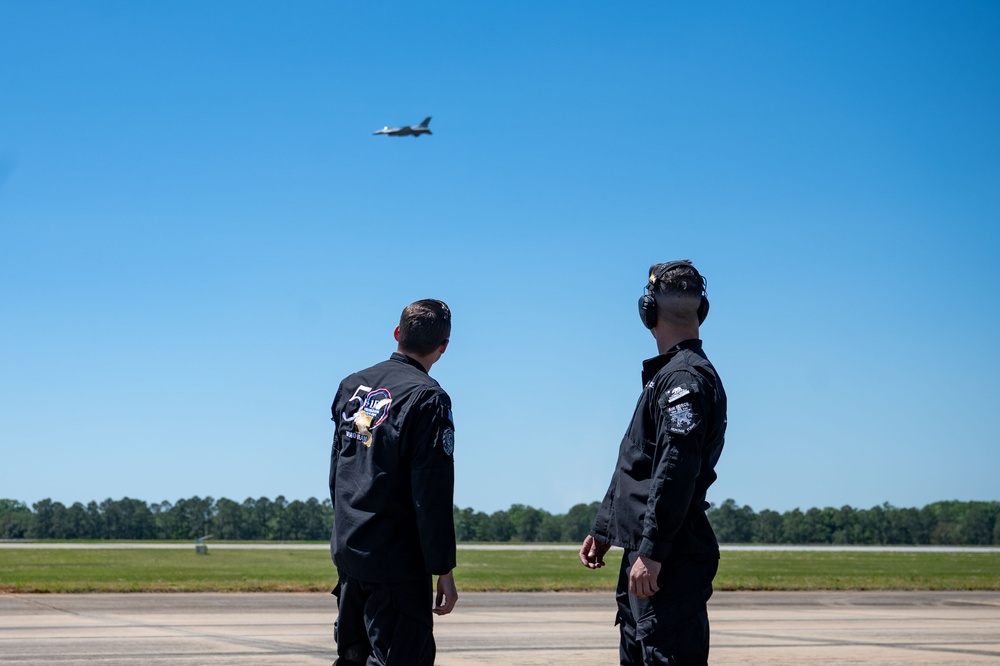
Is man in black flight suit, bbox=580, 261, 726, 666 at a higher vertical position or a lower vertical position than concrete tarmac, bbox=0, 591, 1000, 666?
higher

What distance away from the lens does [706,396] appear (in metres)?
4.49

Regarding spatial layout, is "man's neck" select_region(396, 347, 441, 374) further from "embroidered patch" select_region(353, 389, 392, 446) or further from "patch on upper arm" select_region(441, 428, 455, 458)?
"patch on upper arm" select_region(441, 428, 455, 458)

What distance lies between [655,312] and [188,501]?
301ft

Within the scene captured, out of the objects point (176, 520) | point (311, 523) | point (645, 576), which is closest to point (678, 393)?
point (645, 576)

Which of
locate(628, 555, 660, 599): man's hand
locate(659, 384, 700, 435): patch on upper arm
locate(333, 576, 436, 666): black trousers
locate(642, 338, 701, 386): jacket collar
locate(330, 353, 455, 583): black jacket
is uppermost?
locate(642, 338, 701, 386): jacket collar

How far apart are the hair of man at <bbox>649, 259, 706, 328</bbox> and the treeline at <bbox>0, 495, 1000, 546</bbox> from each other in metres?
82.2

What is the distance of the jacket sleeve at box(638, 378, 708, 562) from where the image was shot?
4.30m

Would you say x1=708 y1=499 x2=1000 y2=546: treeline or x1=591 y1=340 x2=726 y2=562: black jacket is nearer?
x1=591 y1=340 x2=726 y2=562: black jacket

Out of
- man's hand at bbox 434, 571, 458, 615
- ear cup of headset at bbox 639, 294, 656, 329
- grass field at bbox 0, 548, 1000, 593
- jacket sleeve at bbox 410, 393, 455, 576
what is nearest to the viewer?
jacket sleeve at bbox 410, 393, 455, 576

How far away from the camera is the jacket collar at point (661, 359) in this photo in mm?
4770

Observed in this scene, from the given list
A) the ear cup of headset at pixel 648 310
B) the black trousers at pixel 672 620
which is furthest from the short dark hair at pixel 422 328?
the black trousers at pixel 672 620

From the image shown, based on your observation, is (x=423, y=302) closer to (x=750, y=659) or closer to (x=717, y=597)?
(x=750, y=659)

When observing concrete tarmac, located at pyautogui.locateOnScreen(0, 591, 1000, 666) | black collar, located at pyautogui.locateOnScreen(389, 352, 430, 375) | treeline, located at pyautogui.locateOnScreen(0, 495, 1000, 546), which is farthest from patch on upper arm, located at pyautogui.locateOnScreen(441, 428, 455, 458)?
treeline, located at pyautogui.locateOnScreen(0, 495, 1000, 546)

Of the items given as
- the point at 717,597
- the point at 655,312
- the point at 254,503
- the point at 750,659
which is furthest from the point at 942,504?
the point at 655,312
